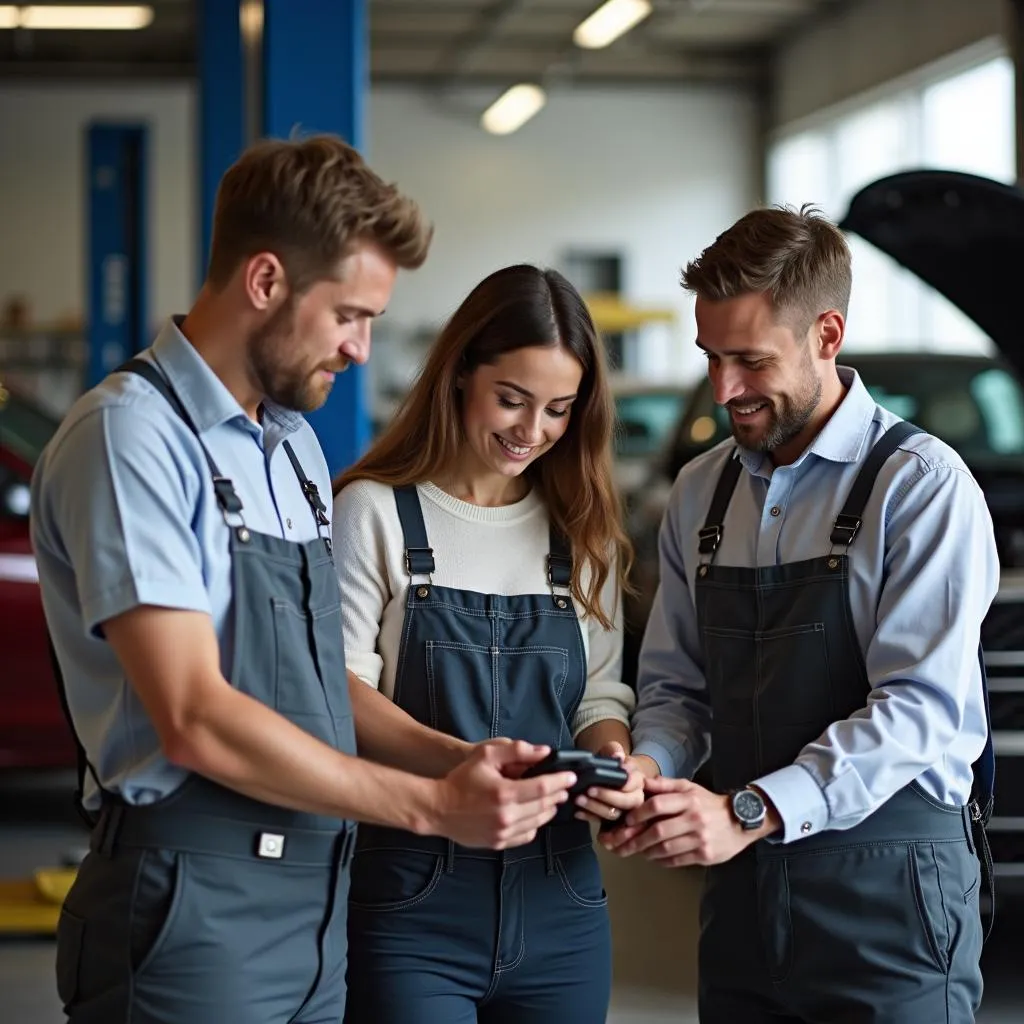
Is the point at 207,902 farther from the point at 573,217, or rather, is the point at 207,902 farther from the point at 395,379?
the point at 573,217

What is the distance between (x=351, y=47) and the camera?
454 centimetres

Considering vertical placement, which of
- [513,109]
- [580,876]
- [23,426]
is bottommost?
[580,876]

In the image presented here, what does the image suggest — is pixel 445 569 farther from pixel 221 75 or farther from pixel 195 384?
pixel 221 75

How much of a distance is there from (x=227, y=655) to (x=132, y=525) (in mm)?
205

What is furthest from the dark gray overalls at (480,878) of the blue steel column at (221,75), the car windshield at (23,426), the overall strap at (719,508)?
the blue steel column at (221,75)

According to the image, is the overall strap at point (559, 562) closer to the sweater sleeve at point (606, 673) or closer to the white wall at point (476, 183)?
the sweater sleeve at point (606, 673)

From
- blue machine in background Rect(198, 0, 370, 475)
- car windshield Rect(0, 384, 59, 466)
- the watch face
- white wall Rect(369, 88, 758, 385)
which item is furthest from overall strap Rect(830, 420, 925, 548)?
white wall Rect(369, 88, 758, 385)

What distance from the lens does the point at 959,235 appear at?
375 centimetres

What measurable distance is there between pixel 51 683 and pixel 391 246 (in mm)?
4075

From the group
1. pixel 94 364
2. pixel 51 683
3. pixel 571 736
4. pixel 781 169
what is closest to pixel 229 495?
pixel 571 736

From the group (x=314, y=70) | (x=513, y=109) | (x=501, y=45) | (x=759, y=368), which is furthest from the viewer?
(x=513, y=109)

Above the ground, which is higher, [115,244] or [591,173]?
[591,173]

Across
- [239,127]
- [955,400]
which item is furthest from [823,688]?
[239,127]

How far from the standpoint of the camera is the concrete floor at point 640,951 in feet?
13.4
